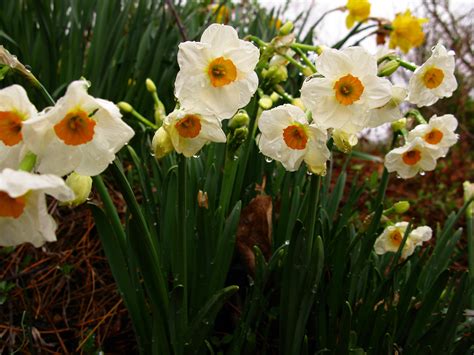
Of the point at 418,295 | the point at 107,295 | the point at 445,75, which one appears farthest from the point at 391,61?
the point at 107,295

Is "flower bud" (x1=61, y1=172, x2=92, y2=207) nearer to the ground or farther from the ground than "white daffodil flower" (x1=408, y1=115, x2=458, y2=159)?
nearer to the ground

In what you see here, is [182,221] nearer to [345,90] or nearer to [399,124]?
[345,90]

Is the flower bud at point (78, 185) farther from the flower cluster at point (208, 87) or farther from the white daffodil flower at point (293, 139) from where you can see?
the white daffodil flower at point (293, 139)

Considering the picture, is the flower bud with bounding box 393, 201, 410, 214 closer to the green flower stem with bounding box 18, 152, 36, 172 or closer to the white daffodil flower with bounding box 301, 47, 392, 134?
the white daffodil flower with bounding box 301, 47, 392, 134

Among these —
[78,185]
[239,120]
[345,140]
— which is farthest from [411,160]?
[78,185]

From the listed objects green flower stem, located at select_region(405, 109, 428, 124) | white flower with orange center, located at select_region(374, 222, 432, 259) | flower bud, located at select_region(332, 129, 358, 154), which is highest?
green flower stem, located at select_region(405, 109, 428, 124)

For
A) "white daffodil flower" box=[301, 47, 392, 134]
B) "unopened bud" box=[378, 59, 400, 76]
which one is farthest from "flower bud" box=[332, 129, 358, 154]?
"unopened bud" box=[378, 59, 400, 76]

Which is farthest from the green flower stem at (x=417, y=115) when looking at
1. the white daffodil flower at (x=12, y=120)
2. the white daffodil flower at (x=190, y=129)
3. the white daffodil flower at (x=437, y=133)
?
the white daffodil flower at (x=12, y=120)
